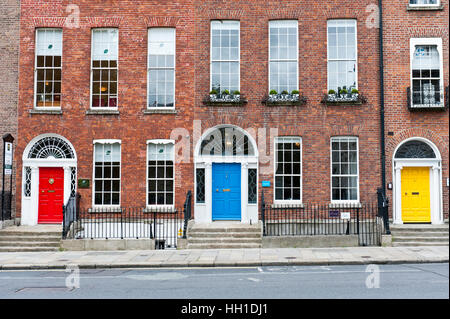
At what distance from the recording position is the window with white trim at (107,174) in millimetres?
18531

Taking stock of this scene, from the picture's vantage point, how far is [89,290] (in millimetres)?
9711

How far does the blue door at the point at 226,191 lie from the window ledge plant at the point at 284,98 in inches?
111

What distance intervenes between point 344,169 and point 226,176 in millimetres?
4640

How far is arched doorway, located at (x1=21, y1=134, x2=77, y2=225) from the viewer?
60.7 ft

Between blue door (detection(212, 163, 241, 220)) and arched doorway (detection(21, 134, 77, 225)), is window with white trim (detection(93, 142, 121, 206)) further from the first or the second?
blue door (detection(212, 163, 241, 220))

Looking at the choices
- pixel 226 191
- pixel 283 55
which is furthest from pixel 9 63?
pixel 283 55

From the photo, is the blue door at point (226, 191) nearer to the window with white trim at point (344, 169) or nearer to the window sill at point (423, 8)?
the window with white trim at point (344, 169)

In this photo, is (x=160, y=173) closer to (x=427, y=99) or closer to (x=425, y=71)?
(x=427, y=99)

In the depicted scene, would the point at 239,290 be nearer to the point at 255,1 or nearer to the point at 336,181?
the point at 336,181

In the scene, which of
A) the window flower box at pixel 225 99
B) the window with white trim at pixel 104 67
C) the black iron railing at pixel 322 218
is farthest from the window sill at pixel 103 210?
the black iron railing at pixel 322 218

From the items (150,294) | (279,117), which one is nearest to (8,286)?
(150,294)

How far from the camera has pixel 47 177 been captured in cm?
1867

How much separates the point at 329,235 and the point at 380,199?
8.98 ft

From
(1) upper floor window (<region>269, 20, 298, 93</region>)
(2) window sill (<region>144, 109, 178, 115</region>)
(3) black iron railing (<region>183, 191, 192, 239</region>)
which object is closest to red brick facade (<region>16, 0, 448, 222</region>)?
(2) window sill (<region>144, 109, 178, 115</region>)
